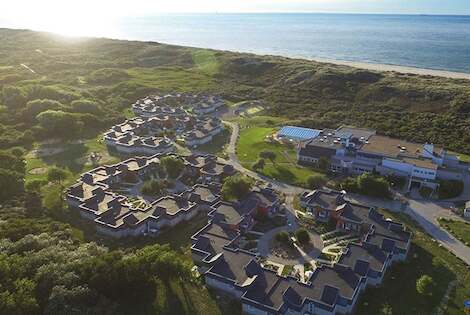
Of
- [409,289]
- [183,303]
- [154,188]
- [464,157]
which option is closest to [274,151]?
[154,188]

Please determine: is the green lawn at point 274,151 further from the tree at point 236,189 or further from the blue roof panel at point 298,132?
the tree at point 236,189

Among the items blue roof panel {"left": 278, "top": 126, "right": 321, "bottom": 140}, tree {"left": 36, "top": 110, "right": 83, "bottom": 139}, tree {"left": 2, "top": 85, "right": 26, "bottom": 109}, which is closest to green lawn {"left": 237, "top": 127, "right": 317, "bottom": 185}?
blue roof panel {"left": 278, "top": 126, "right": 321, "bottom": 140}

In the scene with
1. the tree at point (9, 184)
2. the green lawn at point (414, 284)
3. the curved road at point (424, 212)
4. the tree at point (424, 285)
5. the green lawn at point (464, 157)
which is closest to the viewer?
the green lawn at point (414, 284)

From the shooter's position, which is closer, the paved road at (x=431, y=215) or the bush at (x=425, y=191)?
the paved road at (x=431, y=215)

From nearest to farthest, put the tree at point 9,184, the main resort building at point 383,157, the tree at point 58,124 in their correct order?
the tree at point 9,184
the main resort building at point 383,157
the tree at point 58,124

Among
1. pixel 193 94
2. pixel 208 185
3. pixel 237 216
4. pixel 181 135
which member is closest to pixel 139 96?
pixel 193 94

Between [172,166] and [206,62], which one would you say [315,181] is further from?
[206,62]

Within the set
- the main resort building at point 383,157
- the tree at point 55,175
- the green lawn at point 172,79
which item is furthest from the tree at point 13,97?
the main resort building at point 383,157
